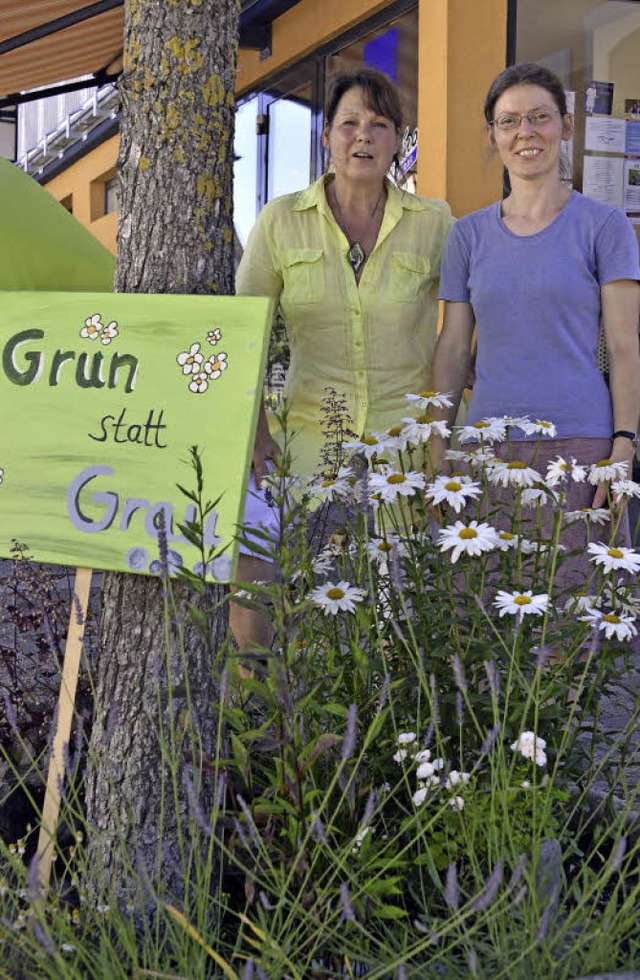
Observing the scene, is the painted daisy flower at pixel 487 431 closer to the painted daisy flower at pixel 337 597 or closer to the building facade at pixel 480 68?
the painted daisy flower at pixel 337 597

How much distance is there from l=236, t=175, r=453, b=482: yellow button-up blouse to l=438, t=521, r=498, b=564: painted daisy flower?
1083 millimetres

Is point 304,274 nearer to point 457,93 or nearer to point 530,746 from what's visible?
point 530,746

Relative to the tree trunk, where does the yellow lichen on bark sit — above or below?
above

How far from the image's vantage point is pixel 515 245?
321 cm

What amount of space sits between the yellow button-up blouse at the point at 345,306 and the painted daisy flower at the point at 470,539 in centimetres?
108

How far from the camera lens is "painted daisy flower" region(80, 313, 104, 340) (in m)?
2.54

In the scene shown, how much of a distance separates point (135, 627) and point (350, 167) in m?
1.52

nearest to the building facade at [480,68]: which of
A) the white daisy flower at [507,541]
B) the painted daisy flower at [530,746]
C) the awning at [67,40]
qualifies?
the awning at [67,40]

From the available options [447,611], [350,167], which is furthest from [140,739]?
[350,167]

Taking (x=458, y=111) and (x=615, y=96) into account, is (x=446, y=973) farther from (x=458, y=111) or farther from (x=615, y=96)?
(x=615, y=96)

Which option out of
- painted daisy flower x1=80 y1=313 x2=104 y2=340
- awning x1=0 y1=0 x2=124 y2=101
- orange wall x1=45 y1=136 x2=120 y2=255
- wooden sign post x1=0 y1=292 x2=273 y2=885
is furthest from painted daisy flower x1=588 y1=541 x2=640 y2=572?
orange wall x1=45 y1=136 x2=120 y2=255

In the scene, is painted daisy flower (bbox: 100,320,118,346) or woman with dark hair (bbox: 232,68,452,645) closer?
painted daisy flower (bbox: 100,320,118,346)

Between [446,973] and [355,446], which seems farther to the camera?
[355,446]

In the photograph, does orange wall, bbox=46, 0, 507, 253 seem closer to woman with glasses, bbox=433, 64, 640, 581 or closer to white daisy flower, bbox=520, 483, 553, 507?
woman with glasses, bbox=433, 64, 640, 581
